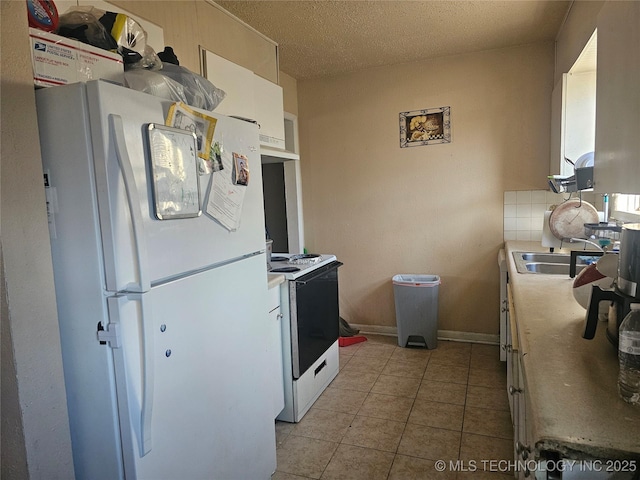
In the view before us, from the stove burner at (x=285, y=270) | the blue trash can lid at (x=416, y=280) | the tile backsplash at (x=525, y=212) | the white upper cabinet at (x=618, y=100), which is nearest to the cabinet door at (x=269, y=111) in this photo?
the stove burner at (x=285, y=270)

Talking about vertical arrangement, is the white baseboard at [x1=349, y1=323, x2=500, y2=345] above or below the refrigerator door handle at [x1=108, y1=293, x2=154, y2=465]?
below

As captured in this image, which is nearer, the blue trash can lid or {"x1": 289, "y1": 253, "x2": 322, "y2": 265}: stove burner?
{"x1": 289, "y1": 253, "x2": 322, "y2": 265}: stove burner

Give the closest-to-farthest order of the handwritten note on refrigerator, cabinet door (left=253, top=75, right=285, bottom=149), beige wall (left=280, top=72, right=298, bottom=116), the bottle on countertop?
the bottle on countertop → the handwritten note on refrigerator → cabinet door (left=253, top=75, right=285, bottom=149) → beige wall (left=280, top=72, right=298, bottom=116)

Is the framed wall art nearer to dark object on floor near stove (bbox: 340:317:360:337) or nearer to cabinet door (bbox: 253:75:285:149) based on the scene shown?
cabinet door (bbox: 253:75:285:149)

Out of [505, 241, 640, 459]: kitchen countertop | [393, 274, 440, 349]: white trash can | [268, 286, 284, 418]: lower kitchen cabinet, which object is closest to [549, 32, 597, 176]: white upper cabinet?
[505, 241, 640, 459]: kitchen countertop

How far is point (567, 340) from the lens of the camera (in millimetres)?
1220

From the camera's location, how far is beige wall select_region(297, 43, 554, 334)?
10.5 feet

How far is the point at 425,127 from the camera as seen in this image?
3.46 meters

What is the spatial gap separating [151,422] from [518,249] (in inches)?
100

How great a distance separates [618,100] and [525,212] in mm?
2247

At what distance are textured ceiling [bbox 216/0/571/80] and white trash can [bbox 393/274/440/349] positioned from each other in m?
1.86

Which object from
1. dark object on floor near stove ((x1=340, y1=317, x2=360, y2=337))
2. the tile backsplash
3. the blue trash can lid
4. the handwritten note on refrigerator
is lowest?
dark object on floor near stove ((x1=340, y1=317, x2=360, y2=337))

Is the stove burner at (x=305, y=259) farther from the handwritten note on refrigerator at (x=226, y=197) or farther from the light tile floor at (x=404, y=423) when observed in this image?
the handwritten note on refrigerator at (x=226, y=197)

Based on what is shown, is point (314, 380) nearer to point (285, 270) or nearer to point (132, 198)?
point (285, 270)
